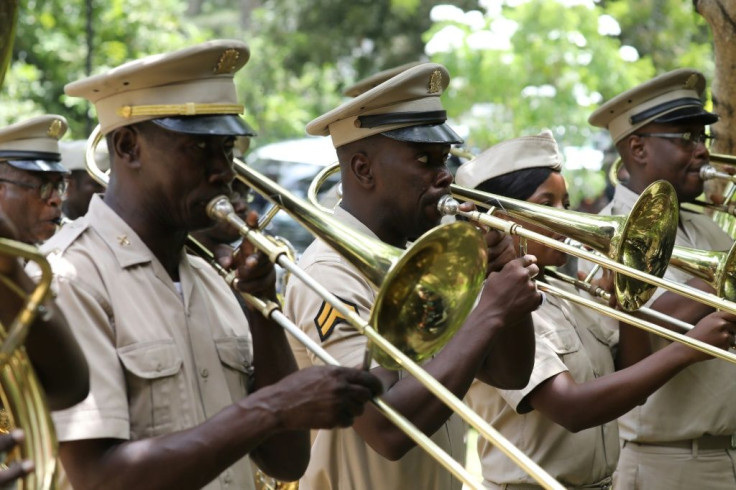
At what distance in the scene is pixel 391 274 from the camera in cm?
282

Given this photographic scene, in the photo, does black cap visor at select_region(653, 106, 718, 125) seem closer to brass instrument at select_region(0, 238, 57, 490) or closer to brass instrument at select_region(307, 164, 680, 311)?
brass instrument at select_region(307, 164, 680, 311)

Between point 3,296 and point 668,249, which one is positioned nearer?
point 3,296

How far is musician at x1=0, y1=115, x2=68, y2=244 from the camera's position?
17.2ft

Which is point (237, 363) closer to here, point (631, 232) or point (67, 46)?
point (631, 232)

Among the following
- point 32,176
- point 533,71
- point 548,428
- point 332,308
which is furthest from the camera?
point 533,71

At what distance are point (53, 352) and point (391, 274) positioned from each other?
827mm

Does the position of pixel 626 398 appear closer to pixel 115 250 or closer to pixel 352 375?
pixel 352 375

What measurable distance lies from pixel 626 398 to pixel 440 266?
1447mm

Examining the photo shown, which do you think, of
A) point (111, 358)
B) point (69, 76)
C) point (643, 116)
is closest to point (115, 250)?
point (111, 358)

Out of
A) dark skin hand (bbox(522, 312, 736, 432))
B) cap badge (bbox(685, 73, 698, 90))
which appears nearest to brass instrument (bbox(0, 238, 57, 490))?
dark skin hand (bbox(522, 312, 736, 432))

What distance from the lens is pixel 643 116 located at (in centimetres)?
548

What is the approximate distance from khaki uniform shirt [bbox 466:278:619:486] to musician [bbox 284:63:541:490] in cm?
32

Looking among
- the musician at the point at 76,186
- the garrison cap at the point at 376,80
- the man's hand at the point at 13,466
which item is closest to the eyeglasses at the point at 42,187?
the musician at the point at 76,186

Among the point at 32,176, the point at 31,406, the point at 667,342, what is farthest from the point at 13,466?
the point at 32,176
